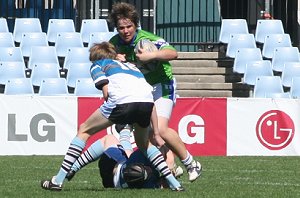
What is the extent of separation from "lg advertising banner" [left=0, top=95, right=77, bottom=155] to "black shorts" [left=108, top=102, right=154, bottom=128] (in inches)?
294

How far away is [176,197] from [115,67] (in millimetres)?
1386

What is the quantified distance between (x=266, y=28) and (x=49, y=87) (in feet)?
18.2

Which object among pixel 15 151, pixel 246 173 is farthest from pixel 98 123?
pixel 15 151

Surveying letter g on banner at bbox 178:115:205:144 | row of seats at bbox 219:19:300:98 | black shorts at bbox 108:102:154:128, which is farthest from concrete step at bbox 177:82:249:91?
black shorts at bbox 108:102:154:128

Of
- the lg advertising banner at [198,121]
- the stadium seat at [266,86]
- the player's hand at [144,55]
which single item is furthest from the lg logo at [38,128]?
the player's hand at [144,55]

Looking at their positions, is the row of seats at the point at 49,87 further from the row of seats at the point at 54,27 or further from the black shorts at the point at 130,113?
the black shorts at the point at 130,113

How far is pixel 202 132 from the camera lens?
18.4 m

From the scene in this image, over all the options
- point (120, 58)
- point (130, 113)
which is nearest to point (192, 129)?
point (120, 58)

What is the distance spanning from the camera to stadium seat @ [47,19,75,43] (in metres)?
23.1

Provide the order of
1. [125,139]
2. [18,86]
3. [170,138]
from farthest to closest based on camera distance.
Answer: [18,86] → [125,139] → [170,138]

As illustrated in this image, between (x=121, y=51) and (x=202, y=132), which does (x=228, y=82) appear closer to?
(x=202, y=132)

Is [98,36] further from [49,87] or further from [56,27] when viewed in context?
[49,87]

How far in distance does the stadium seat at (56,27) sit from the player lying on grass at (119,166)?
1197 centimetres

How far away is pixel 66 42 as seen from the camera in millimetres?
22516
